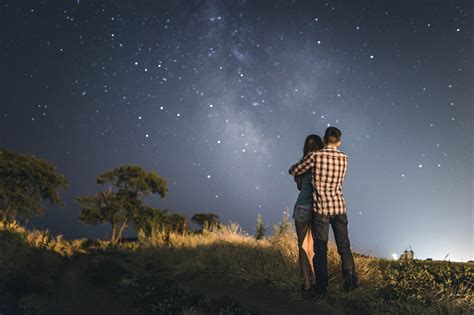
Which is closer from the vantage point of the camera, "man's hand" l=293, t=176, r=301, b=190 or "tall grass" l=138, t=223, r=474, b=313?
"tall grass" l=138, t=223, r=474, b=313

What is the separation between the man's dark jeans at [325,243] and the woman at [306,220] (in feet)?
0.66

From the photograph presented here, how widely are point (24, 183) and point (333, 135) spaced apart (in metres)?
23.9

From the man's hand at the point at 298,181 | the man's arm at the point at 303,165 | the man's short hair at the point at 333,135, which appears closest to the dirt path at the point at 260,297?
the man's hand at the point at 298,181

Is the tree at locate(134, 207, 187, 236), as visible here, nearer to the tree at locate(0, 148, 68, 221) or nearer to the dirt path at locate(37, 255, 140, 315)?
the tree at locate(0, 148, 68, 221)

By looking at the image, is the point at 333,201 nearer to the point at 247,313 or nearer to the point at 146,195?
the point at 247,313

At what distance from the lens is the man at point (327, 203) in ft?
19.5

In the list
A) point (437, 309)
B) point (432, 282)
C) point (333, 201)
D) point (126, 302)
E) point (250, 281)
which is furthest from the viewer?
point (250, 281)

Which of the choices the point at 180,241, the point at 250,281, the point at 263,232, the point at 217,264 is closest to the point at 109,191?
the point at 180,241

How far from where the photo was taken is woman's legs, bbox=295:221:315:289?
622 cm

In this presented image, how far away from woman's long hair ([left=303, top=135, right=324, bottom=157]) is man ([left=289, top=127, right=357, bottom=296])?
0.22 metres

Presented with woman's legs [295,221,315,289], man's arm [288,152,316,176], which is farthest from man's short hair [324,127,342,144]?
woman's legs [295,221,315,289]

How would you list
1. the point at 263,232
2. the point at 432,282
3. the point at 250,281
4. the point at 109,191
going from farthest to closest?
the point at 109,191
the point at 263,232
the point at 250,281
the point at 432,282

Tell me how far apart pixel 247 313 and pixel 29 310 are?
3.97 m

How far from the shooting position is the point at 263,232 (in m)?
14.7
